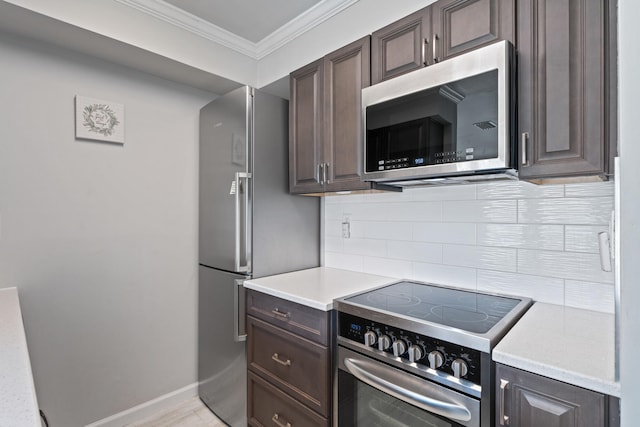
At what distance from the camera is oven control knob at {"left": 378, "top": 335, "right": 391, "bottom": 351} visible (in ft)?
4.09

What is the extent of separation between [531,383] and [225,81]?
8.05 ft

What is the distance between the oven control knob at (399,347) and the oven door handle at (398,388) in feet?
0.24

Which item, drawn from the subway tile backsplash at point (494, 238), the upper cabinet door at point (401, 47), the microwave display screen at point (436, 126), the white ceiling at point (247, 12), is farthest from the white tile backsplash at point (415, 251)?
the white ceiling at point (247, 12)

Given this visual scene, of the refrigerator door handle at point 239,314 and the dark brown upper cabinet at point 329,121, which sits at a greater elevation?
the dark brown upper cabinet at point 329,121

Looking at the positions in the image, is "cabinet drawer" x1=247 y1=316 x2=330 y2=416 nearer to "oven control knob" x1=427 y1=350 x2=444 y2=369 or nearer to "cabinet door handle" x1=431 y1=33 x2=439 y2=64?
"oven control knob" x1=427 y1=350 x2=444 y2=369

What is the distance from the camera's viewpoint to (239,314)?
77.5 inches

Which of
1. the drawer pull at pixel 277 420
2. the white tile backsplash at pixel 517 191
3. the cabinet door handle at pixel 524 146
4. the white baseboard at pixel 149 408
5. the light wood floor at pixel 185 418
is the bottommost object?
the light wood floor at pixel 185 418

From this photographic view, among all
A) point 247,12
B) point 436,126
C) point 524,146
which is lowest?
point 524,146

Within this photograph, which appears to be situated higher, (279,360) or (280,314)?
(280,314)

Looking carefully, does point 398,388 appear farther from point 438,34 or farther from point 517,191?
point 438,34

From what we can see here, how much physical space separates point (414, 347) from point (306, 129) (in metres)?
1.38

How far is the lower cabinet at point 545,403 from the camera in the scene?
2.70ft

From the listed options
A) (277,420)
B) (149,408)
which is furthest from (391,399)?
(149,408)

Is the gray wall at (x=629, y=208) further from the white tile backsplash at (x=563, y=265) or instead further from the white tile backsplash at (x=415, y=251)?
the white tile backsplash at (x=415, y=251)
